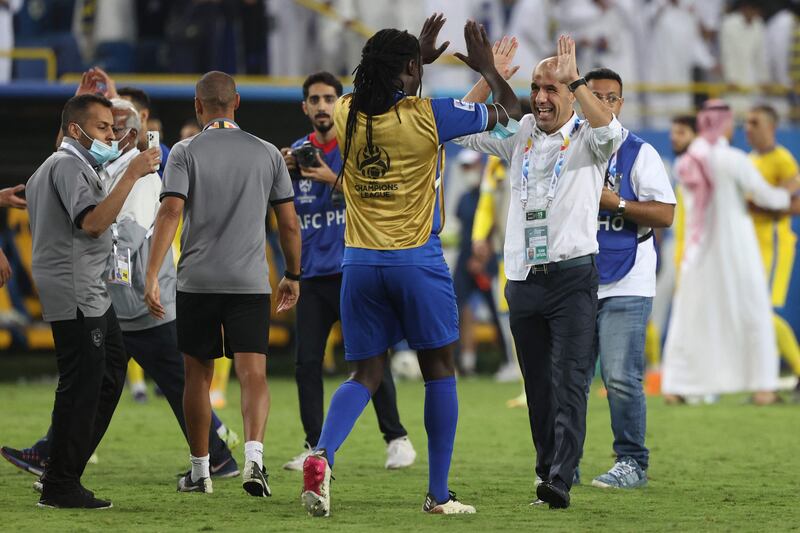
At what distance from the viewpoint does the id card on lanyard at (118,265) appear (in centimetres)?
716

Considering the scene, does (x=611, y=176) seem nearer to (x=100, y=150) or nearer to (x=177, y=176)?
(x=177, y=176)

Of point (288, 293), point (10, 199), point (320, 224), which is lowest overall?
point (288, 293)

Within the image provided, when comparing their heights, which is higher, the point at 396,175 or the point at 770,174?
the point at 770,174

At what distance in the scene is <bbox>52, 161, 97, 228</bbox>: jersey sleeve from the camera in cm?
652

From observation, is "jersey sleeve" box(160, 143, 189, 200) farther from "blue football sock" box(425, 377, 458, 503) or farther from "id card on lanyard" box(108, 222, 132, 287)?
"blue football sock" box(425, 377, 458, 503)

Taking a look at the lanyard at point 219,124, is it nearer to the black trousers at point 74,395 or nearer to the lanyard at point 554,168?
the black trousers at point 74,395

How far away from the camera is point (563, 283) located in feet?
22.1

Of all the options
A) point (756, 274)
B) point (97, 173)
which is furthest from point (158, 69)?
point (97, 173)

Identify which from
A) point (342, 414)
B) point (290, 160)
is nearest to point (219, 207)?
point (342, 414)

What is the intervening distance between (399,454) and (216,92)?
2.63 m

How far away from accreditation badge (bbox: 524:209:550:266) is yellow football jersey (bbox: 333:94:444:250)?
61cm

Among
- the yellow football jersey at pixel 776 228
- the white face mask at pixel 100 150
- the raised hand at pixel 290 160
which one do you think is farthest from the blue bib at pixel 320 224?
the yellow football jersey at pixel 776 228

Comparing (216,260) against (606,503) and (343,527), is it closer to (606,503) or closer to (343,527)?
(343,527)

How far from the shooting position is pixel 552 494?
661cm
